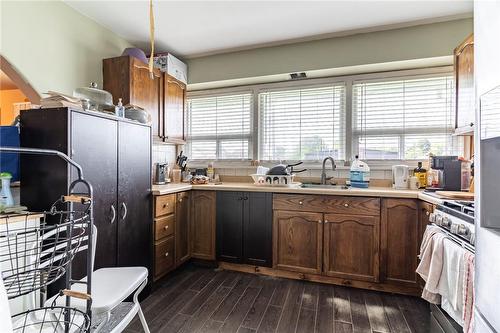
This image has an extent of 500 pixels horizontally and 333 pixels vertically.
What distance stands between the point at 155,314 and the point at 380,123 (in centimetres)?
291

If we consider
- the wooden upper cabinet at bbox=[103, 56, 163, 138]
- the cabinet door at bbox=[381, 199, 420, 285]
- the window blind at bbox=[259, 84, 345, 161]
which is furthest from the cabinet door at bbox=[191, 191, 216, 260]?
the cabinet door at bbox=[381, 199, 420, 285]

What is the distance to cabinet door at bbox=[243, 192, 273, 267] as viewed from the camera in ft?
8.49

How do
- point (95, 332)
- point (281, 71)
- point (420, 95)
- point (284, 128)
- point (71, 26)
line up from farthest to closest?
point (284, 128), point (281, 71), point (420, 95), point (71, 26), point (95, 332)

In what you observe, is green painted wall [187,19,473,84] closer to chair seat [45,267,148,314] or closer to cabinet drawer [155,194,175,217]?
cabinet drawer [155,194,175,217]

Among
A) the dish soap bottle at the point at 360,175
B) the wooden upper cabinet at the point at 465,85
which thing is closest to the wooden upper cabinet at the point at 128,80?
the dish soap bottle at the point at 360,175

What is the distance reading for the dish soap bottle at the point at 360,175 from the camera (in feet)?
8.73

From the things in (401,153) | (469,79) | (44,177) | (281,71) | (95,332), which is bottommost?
(95,332)

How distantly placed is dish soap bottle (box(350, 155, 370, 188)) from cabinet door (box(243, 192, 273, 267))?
0.93 meters

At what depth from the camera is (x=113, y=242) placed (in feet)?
6.22

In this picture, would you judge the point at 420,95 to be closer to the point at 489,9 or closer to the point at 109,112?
the point at 489,9

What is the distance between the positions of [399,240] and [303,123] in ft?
5.42

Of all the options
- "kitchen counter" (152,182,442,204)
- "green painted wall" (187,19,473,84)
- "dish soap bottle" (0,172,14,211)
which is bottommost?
"kitchen counter" (152,182,442,204)

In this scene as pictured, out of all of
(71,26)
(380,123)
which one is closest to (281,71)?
(380,123)

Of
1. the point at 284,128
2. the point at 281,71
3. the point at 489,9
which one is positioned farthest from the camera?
the point at 284,128
